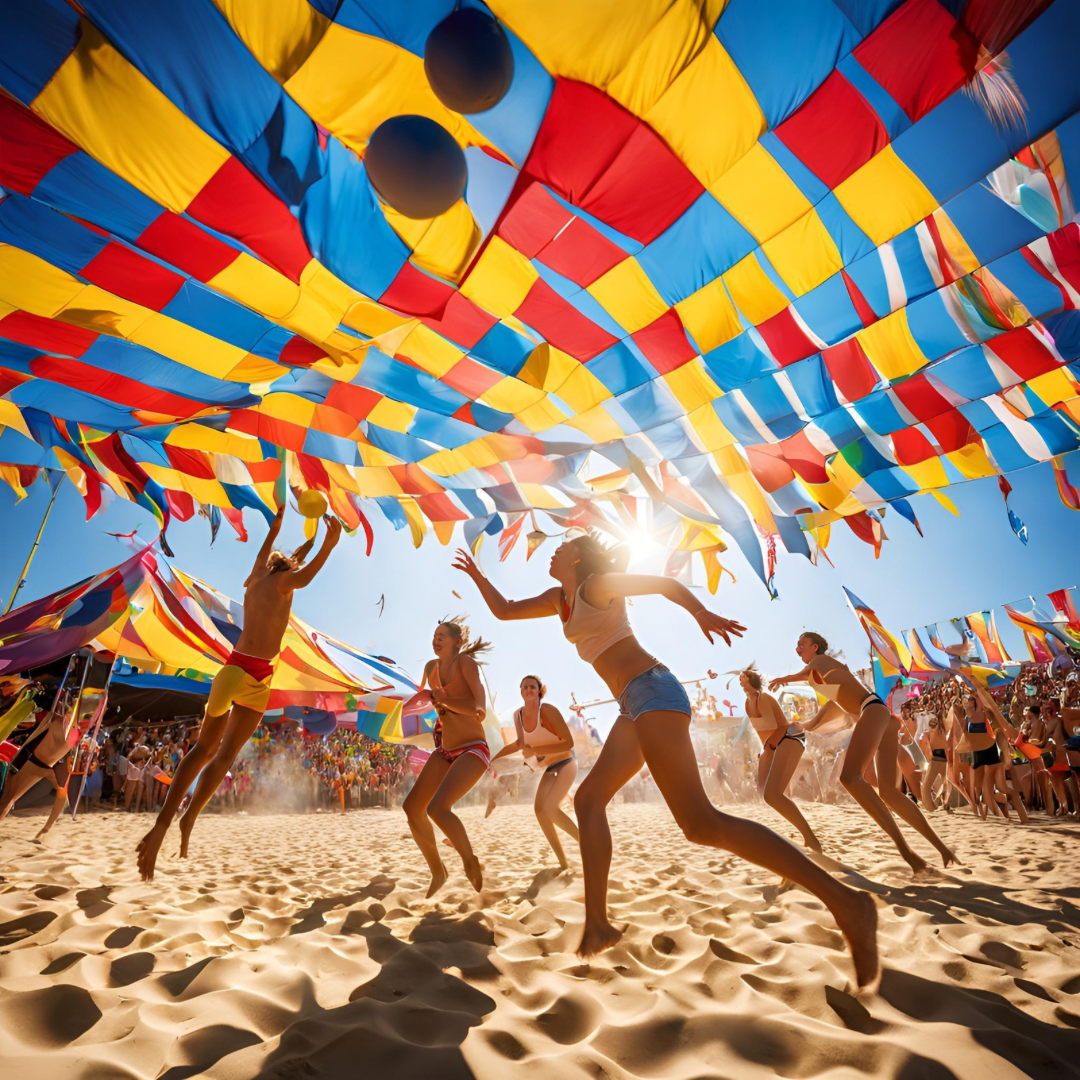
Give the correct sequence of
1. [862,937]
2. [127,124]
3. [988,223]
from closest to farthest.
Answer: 1. [862,937]
2. [127,124]
3. [988,223]

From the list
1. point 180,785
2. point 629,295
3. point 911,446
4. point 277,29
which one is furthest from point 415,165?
point 911,446

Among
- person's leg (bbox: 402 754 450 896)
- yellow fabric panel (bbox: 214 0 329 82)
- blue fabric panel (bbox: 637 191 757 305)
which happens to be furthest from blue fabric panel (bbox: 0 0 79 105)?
person's leg (bbox: 402 754 450 896)

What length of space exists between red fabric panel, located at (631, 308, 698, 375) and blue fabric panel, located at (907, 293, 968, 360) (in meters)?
1.43

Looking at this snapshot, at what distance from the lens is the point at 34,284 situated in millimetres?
3070

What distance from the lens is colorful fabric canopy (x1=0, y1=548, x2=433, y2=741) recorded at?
5.38 meters

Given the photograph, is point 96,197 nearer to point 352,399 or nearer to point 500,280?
point 352,399

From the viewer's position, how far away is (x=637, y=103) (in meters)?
2.47

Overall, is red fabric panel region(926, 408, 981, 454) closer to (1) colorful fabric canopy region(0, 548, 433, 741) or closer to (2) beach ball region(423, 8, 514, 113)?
(2) beach ball region(423, 8, 514, 113)

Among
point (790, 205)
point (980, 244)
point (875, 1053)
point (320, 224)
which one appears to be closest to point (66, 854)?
point (320, 224)

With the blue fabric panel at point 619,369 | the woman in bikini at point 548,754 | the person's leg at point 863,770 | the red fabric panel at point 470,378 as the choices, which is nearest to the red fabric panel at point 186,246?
the red fabric panel at point 470,378

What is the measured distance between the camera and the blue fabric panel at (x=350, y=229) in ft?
8.79

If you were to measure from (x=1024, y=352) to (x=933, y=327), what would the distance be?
2.48ft

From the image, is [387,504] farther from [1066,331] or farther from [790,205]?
[1066,331]

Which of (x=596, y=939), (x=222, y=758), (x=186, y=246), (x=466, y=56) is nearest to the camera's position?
(x=596, y=939)
